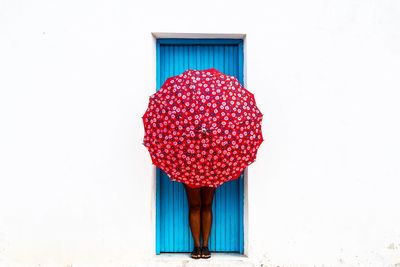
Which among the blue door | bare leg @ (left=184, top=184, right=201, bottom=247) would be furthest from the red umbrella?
the blue door

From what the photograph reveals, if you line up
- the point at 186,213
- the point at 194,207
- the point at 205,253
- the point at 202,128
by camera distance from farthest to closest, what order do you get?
the point at 186,213
the point at 205,253
the point at 194,207
the point at 202,128

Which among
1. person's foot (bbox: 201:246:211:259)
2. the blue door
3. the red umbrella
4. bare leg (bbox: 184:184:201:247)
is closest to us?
the red umbrella

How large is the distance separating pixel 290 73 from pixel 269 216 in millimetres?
1507

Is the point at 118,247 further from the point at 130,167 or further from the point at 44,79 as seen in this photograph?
the point at 44,79

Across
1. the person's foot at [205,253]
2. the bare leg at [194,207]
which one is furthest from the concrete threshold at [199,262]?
the bare leg at [194,207]

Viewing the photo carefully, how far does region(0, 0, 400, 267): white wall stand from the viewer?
4.96m

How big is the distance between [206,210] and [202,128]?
115cm

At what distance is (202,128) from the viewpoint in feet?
13.3

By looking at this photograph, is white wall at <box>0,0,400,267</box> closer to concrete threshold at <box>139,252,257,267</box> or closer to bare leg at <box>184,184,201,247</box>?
concrete threshold at <box>139,252,257,267</box>

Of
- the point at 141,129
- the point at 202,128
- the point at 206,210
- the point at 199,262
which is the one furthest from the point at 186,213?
the point at 202,128

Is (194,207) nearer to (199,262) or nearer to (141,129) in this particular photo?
(199,262)

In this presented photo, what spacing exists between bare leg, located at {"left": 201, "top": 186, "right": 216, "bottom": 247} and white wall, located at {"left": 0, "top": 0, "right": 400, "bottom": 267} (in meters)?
0.45

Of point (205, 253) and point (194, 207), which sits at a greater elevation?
point (194, 207)

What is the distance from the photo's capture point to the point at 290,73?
5.02 metres
